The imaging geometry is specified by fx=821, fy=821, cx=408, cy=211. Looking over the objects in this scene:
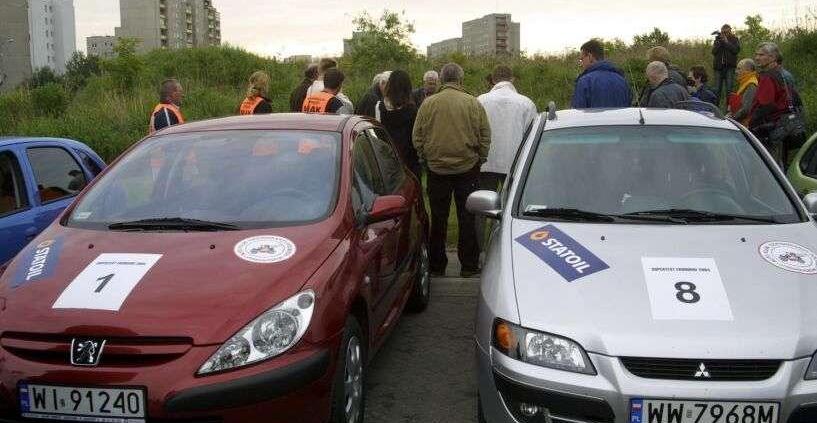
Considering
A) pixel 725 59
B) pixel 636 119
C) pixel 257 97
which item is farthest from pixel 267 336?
pixel 725 59

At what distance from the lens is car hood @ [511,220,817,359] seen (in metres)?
3.10

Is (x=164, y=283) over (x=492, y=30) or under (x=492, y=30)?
under

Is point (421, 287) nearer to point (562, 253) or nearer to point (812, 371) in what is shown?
point (562, 253)

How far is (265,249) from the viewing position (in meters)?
3.73

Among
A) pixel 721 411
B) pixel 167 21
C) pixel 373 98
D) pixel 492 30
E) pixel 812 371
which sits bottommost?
pixel 721 411

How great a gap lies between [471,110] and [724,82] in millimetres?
11825

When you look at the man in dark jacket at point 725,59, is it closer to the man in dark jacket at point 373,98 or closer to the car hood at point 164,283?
the man in dark jacket at point 373,98

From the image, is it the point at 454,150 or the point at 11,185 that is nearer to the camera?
the point at 11,185

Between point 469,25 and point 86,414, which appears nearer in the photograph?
point 86,414

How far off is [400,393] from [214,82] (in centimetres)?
2077

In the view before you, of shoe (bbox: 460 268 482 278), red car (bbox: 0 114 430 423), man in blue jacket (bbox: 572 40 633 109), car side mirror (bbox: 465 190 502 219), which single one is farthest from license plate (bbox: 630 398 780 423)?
man in blue jacket (bbox: 572 40 633 109)

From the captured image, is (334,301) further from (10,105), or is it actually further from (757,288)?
(10,105)

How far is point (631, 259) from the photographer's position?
143 inches

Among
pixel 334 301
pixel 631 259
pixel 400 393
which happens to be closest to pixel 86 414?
pixel 334 301
